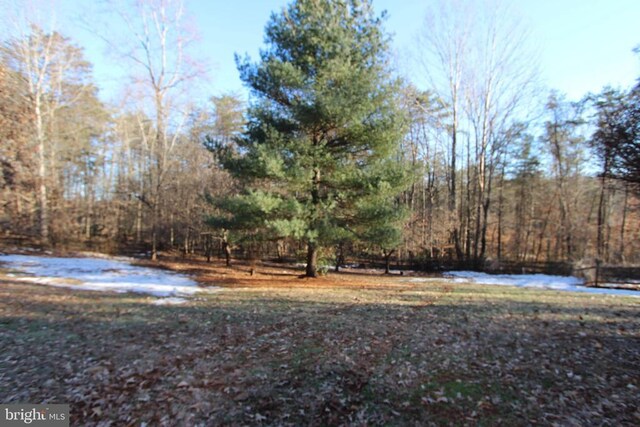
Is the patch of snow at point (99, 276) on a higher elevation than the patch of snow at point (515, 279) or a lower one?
higher

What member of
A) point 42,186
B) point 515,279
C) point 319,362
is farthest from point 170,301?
point 515,279

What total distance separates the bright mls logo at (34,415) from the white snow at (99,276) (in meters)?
4.61

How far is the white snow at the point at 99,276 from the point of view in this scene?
30.8 feet

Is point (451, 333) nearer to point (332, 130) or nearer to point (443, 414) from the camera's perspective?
point (443, 414)

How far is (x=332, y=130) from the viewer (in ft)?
38.3

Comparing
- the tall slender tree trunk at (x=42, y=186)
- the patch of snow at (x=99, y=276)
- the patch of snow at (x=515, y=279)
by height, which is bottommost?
the patch of snow at (x=515, y=279)

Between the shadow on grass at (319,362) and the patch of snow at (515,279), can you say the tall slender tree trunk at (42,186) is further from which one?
the patch of snow at (515,279)

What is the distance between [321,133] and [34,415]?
10319mm

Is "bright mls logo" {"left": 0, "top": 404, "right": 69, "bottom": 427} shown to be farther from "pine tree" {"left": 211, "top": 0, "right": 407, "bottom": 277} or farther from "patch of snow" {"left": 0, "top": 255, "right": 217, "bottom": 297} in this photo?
"pine tree" {"left": 211, "top": 0, "right": 407, "bottom": 277}

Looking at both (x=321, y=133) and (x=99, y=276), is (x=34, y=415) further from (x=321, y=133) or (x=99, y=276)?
(x=321, y=133)

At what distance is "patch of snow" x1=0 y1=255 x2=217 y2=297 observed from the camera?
940 centimetres

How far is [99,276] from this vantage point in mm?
11242

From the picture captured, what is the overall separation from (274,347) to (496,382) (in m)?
2.88

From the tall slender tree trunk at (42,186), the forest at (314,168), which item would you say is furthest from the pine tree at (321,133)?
the tall slender tree trunk at (42,186)
